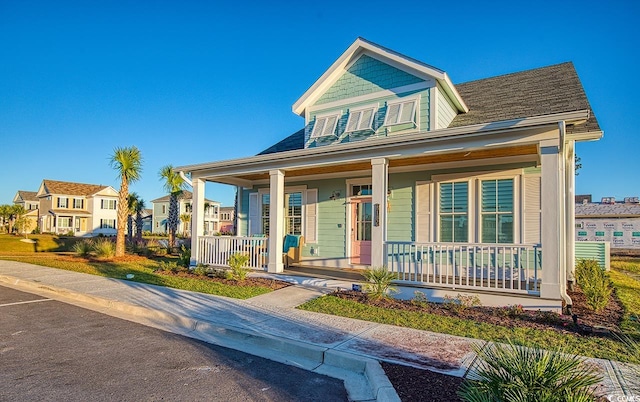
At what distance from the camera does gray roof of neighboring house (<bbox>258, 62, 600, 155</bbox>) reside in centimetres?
942

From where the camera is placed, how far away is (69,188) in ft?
156

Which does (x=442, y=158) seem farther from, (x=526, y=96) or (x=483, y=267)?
(x=526, y=96)

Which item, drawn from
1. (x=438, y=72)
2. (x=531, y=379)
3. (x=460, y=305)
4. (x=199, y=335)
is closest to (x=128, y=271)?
(x=199, y=335)

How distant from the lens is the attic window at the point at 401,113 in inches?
416

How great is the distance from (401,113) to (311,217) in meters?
4.42

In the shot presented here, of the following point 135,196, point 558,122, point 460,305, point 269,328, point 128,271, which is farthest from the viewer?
point 135,196

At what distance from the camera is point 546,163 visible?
269 inches

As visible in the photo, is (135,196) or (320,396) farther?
(135,196)

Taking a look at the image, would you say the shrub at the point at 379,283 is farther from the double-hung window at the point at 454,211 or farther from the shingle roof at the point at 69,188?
the shingle roof at the point at 69,188

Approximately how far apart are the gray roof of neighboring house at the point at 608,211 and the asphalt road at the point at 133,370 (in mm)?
31409

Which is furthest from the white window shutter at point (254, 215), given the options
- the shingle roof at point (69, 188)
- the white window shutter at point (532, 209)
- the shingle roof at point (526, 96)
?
the shingle roof at point (69, 188)

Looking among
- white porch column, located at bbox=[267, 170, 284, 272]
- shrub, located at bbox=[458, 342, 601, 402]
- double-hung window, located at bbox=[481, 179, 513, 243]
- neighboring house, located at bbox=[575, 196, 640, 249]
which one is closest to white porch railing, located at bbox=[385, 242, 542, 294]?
double-hung window, located at bbox=[481, 179, 513, 243]

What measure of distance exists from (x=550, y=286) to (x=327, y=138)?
24.0 ft

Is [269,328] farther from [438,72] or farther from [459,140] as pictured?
[438,72]
